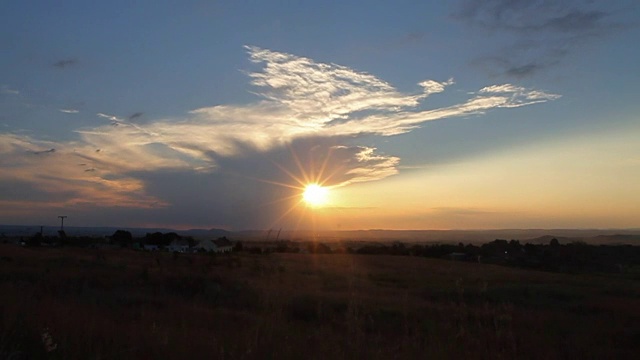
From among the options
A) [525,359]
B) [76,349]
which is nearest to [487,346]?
[525,359]

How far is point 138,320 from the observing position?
9.21 m

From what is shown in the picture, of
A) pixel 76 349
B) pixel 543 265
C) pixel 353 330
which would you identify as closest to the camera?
pixel 76 349

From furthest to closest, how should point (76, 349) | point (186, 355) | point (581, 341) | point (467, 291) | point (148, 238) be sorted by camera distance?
1. point (148, 238)
2. point (467, 291)
3. point (581, 341)
4. point (186, 355)
5. point (76, 349)

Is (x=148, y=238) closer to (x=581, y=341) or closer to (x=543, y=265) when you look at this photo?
(x=543, y=265)

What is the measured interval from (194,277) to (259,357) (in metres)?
14.7

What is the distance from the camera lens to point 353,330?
28.1ft

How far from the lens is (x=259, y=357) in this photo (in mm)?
6527

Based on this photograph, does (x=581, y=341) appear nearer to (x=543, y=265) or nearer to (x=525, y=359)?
(x=525, y=359)

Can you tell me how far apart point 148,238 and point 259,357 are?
100940 millimetres

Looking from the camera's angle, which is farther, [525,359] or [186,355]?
[525,359]

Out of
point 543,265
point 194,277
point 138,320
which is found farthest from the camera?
point 543,265

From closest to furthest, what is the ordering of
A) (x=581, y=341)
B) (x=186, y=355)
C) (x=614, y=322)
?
(x=186, y=355)
(x=581, y=341)
(x=614, y=322)

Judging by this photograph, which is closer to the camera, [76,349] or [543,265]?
[76,349]

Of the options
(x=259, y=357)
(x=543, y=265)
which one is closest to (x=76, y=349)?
(x=259, y=357)
